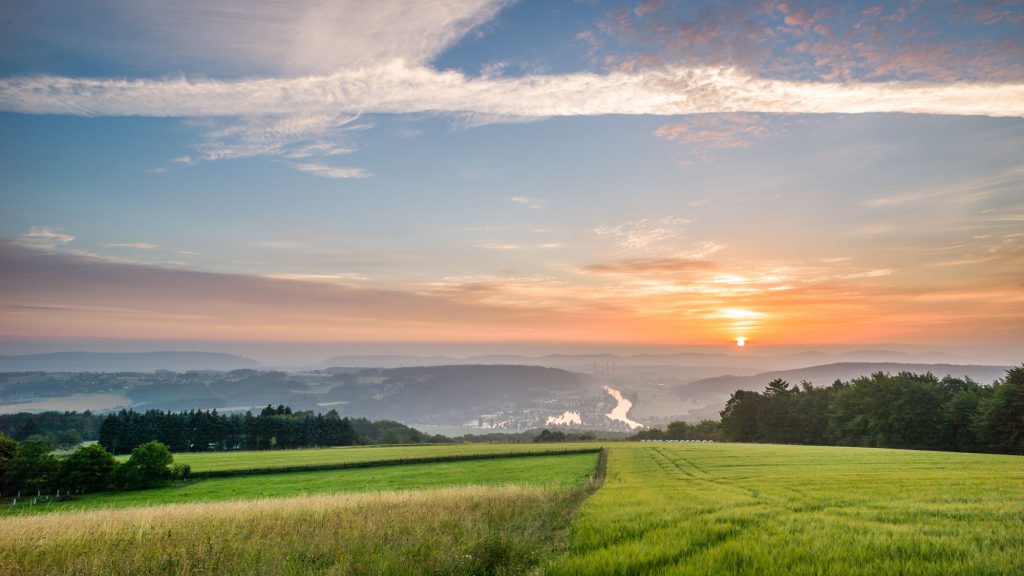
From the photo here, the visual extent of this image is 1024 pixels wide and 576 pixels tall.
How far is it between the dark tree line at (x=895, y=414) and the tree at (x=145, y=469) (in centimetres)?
9427

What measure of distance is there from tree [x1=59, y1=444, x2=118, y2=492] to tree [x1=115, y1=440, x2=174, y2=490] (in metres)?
1.21

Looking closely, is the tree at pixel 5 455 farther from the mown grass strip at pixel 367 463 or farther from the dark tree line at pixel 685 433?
the dark tree line at pixel 685 433

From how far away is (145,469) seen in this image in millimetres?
48188

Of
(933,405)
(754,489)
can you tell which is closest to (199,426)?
(754,489)

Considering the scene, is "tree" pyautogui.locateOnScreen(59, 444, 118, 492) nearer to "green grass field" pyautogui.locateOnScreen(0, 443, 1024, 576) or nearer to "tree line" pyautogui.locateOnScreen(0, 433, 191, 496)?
"tree line" pyautogui.locateOnScreen(0, 433, 191, 496)

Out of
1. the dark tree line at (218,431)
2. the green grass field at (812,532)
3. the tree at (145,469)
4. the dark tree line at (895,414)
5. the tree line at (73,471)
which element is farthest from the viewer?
the dark tree line at (218,431)

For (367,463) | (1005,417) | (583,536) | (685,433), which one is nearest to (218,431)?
(367,463)

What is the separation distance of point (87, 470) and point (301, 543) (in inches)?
2045

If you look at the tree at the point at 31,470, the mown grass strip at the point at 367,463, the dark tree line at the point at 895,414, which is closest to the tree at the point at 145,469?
the mown grass strip at the point at 367,463

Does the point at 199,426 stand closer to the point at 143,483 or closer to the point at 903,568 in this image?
the point at 143,483

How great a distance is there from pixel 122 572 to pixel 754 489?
20.9 m

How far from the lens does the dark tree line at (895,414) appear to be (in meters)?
59.6

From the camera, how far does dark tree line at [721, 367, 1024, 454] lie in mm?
59625

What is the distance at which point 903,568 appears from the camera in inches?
272
